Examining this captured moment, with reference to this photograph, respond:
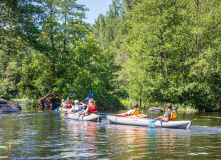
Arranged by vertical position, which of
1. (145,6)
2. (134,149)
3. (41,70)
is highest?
(145,6)

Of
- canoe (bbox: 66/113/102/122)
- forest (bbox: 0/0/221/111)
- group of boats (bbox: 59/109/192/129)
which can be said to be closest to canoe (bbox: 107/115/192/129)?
group of boats (bbox: 59/109/192/129)

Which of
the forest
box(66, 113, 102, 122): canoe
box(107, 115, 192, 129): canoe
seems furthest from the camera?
the forest

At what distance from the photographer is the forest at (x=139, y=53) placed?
98.8ft

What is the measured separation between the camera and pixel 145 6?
35.4 meters

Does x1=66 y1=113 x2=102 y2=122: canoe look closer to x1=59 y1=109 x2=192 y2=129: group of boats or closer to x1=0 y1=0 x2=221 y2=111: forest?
x1=59 y1=109 x2=192 y2=129: group of boats

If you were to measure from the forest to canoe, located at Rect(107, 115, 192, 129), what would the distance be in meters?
15.8

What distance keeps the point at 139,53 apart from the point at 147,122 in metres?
20.6

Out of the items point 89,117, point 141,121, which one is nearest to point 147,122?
point 141,121

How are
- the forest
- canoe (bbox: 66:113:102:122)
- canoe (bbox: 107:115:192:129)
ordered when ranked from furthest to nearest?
the forest
canoe (bbox: 66:113:102:122)
canoe (bbox: 107:115:192:129)

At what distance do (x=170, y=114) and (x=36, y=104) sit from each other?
26500mm

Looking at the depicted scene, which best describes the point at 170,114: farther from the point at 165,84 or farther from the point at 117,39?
the point at 117,39

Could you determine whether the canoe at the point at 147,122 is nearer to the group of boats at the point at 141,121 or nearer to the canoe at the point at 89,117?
the group of boats at the point at 141,121

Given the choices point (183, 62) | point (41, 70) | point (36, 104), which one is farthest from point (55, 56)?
point (183, 62)

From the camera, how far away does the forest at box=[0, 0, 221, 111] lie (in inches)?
1185
